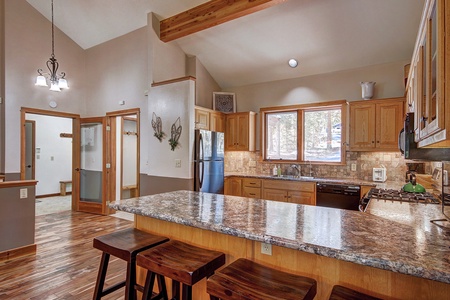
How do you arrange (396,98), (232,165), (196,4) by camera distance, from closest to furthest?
1. (396,98)
2. (196,4)
3. (232,165)

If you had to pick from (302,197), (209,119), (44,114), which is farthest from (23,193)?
(302,197)

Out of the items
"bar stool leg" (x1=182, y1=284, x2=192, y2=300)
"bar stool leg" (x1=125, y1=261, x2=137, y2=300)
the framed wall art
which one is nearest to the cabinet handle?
"bar stool leg" (x1=182, y1=284, x2=192, y2=300)

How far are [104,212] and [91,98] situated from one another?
2.56 m

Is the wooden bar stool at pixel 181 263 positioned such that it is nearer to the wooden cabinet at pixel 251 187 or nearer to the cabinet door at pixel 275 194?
the cabinet door at pixel 275 194

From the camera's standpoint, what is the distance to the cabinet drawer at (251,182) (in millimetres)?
4805

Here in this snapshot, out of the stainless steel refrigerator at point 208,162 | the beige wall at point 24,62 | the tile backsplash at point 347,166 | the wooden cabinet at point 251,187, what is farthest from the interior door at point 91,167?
the wooden cabinet at point 251,187

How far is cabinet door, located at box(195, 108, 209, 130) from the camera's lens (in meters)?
4.69

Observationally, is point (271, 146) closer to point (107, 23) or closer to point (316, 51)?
point (316, 51)

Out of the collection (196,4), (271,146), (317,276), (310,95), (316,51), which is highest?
(196,4)

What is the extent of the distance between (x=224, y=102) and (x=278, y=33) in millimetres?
1852

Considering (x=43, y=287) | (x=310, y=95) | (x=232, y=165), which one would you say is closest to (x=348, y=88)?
(x=310, y=95)

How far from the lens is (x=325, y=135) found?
15.8 feet

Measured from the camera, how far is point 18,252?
Answer: 3.25 meters

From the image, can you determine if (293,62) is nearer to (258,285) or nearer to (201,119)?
(201,119)
